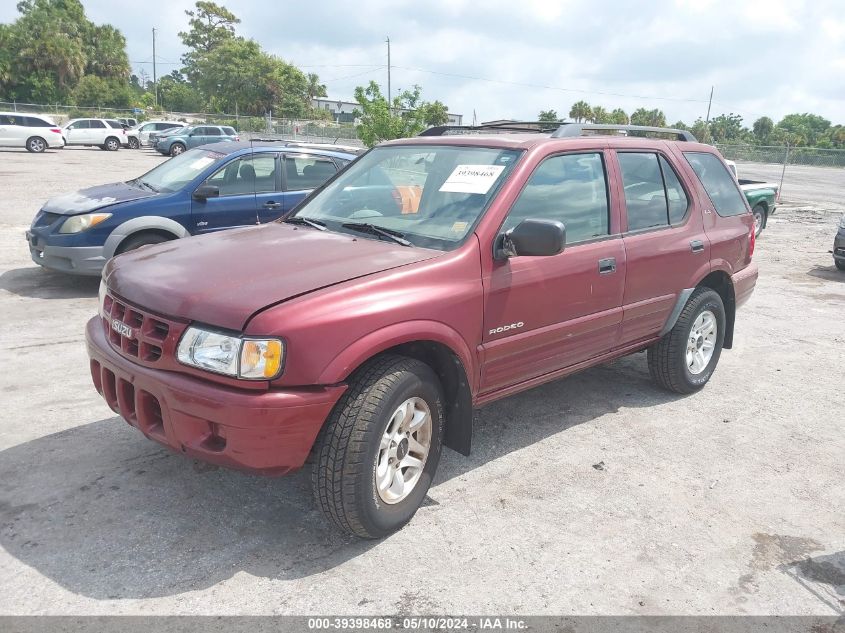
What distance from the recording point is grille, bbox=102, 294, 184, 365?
9.59 ft

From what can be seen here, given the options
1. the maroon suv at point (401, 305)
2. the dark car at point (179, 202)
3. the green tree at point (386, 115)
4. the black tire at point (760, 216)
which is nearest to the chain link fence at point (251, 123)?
the green tree at point (386, 115)

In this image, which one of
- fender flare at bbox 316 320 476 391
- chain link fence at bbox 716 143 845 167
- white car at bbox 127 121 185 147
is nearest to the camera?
fender flare at bbox 316 320 476 391

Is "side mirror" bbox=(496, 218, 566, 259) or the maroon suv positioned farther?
"side mirror" bbox=(496, 218, 566, 259)

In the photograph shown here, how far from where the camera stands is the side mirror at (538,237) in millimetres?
3330

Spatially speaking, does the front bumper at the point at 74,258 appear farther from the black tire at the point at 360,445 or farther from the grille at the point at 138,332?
the black tire at the point at 360,445

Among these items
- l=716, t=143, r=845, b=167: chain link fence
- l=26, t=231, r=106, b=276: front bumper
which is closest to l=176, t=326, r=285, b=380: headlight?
l=26, t=231, r=106, b=276: front bumper

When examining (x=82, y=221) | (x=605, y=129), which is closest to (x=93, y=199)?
(x=82, y=221)

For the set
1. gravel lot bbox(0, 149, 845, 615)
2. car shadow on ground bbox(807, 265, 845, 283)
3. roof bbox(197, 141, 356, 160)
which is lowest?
gravel lot bbox(0, 149, 845, 615)

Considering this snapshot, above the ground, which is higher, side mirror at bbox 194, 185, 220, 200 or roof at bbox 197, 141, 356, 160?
roof at bbox 197, 141, 356, 160

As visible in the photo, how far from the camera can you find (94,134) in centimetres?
3456

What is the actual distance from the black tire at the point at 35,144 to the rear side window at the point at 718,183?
31666 millimetres

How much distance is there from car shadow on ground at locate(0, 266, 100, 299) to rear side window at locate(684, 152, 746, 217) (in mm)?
6154

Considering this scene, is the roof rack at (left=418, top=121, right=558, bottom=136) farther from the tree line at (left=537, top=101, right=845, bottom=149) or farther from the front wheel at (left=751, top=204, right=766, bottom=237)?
the tree line at (left=537, top=101, right=845, bottom=149)

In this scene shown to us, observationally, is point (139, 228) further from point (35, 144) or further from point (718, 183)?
point (35, 144)
